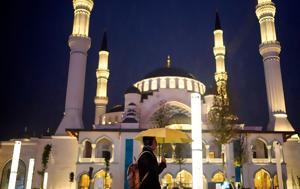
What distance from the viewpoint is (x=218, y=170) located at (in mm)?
28297

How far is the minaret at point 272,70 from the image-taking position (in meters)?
30.4

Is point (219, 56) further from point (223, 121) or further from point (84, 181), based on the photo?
point (84, 181)

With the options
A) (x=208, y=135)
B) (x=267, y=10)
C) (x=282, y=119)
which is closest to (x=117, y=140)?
(x=208, y=135)

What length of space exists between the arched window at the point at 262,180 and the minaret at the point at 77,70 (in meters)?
18.4

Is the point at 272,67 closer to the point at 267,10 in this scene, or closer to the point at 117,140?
the point at 267,10

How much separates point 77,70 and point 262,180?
72.6 feet

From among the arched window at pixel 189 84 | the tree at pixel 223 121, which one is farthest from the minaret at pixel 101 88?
the tree at pixel 223 121

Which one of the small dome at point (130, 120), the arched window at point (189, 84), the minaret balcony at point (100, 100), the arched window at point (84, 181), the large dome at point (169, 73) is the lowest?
the arched window at point (84, 181)

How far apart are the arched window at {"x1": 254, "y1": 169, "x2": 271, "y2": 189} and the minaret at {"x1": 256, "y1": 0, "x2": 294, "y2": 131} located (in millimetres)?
4611

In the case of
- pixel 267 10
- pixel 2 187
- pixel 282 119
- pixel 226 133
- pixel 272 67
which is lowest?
pixel 2 187

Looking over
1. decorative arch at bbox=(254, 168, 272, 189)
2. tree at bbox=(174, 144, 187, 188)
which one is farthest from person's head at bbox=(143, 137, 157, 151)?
decorative arch at bbox=(254, 168, 272, 189)

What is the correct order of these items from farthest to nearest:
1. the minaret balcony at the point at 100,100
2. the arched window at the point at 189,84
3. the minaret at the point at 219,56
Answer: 1. the arched window at the point at 189,84
2. the minaret balcony at the point at 100,100
3. the minaret at the point at 219,56

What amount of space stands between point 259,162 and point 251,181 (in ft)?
6.63

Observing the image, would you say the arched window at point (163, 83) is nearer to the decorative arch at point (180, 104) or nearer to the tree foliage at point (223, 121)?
the decorative arch at point (180, 104)
